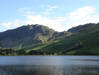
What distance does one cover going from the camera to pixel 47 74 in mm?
76875

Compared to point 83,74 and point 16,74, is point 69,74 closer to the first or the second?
point 83,74

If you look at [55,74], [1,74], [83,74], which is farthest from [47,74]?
[1,74]

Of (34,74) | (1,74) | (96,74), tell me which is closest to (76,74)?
(96,74)

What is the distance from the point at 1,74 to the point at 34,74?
1535 centimetres

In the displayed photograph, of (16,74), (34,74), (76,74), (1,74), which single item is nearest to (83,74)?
(76,74)

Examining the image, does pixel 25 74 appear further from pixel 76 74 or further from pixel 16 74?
pixel 76 74

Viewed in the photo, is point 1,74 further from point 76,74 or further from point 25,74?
point 76,74

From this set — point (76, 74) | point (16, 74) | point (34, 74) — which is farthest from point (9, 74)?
point (76, 74)

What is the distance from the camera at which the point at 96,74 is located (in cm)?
7438

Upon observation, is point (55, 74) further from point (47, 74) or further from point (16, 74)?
point (16, 74)

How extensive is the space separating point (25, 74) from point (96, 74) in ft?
104

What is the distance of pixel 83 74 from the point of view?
75.5 metres

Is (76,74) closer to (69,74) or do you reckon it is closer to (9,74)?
(69,74)

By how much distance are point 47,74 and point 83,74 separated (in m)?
16.1
